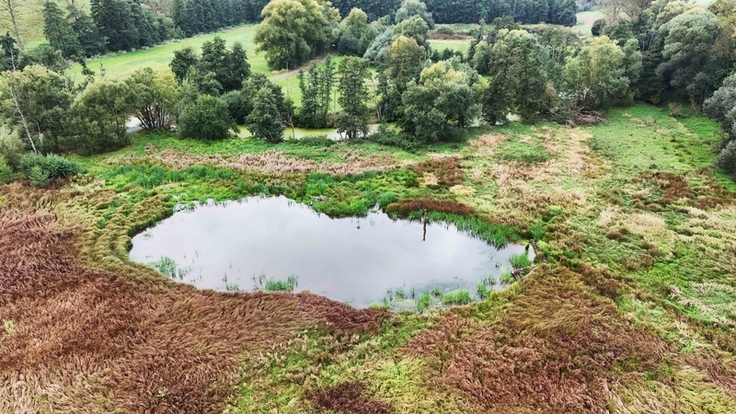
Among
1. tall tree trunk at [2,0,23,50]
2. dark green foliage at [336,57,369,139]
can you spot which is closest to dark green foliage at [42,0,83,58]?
tall tree trunk at [2,0,23,50]

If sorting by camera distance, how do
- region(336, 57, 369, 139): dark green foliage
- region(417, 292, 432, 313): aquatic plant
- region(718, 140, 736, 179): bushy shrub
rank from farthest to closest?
1. region(336, 57, 369, 139): dark green foliage
2. region(718, 140, 736, 179): bushy shrub
3. region(417, 292, 432, 313): aquatic plant

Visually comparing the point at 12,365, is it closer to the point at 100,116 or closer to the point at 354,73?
the point at 100,116

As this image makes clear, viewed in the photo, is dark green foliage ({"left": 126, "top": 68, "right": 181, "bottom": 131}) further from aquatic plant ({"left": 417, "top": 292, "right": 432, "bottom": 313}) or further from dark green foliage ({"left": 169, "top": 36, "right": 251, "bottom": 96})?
aquatic plant ({"left": 417, "top": 292, "right": 432, "bottom": 313})

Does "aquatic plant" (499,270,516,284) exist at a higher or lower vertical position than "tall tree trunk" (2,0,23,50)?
lower

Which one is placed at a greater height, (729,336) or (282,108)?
(282,108)

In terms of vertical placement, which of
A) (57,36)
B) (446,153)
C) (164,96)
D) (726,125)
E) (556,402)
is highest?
(57,36)

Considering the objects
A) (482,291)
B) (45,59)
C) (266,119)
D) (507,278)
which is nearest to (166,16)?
(45,59)

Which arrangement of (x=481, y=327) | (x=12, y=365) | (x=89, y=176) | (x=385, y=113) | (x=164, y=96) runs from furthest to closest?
(x=385, y=113)
(x=164, y=96)
(x=89, y=176)
(x=481, y=327)
(x=12, y=365)

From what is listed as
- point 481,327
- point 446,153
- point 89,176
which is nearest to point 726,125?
point 446,153
